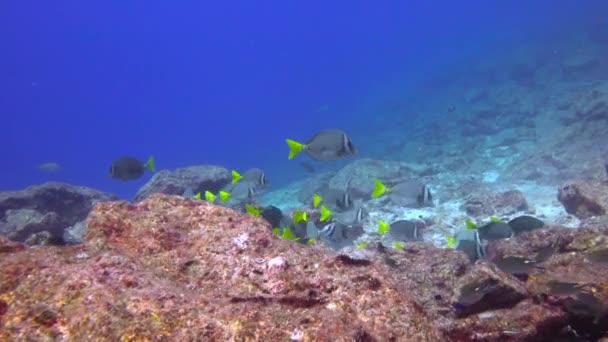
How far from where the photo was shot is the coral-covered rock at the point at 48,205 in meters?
10.7

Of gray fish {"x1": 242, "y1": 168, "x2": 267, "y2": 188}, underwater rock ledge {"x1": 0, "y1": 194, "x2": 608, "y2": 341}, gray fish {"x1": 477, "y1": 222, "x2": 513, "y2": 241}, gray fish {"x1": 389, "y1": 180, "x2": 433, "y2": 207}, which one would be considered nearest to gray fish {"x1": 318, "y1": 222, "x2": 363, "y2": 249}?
gray fish {"x1": 389, "y1": 180, "x2": 433, "y2": 207}

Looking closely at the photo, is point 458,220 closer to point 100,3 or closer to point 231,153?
point 231,153

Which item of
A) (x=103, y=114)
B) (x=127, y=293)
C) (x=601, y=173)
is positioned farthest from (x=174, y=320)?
(x=103, y=114)

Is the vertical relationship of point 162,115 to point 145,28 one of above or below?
below

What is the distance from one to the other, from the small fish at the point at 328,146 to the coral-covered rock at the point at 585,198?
598 centimetres

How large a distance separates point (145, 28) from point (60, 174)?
7345cm

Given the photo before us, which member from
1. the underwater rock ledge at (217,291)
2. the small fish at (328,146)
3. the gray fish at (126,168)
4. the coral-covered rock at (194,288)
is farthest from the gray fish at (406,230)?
the gray fish at (126,168)

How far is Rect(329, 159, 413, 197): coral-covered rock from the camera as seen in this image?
14.1 m

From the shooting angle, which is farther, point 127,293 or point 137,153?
point 137,153

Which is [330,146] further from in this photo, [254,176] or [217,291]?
[254,176]

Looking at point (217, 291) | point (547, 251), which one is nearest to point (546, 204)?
point (547, 251)

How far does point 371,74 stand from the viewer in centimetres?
10981

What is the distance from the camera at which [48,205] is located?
12898 millimetres

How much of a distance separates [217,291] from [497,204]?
9948 millimetres
